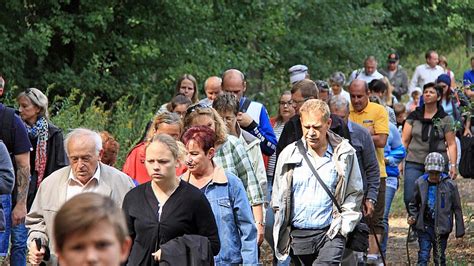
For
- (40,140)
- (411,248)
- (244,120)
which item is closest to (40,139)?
(40,140)

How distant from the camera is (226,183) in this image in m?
8.75

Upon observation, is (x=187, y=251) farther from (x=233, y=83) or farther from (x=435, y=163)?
(x=435, y=163)

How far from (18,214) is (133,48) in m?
11.4

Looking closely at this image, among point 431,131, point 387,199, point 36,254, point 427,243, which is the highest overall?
point 431,131

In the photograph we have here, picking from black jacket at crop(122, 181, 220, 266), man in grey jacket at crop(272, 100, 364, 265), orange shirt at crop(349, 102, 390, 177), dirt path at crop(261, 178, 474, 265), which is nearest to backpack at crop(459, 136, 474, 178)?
dirt path at crop(261, 178, 474, 265)

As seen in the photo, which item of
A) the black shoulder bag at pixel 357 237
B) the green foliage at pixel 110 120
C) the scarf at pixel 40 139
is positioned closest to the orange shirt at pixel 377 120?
the black shoulder bag at pixel 357 237

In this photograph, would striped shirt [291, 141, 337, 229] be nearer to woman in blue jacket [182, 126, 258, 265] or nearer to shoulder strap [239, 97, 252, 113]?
woman in blue jacket [182, 126, 258, 265]

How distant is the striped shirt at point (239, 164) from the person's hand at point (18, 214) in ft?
5.91

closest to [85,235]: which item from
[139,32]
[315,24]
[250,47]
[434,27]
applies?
[139,32]

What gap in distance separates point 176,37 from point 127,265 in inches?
565

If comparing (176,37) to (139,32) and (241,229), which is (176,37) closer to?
(139,32)

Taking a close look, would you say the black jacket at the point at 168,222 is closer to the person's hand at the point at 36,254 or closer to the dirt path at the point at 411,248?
the person's hand at the point at 36,254

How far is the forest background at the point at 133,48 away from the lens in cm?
1962

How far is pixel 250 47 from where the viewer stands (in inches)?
1016
